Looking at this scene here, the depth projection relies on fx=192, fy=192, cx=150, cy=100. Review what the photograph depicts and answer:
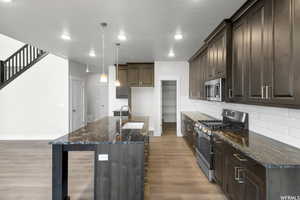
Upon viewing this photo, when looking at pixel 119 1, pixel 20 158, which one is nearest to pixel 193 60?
pixel 119 1

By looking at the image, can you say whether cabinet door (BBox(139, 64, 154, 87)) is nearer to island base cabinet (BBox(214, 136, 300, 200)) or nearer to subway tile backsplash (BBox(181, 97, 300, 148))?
subway tile backsplash (BBox(181, 97, 300, 148))

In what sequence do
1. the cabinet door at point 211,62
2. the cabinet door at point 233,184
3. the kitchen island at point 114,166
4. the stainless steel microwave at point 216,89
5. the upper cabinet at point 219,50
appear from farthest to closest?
1. the cabinet door at point 211,62
2. the stainless steel microwave at point 216,89
3. the upper cabinet at point 219,50
4. the kitchen island at point 114,166
5. the cabinet door at point 233,184

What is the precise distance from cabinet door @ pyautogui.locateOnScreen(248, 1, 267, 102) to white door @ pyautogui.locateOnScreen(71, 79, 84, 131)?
5853 millimetres

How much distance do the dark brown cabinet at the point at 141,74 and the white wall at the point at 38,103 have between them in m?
2.12

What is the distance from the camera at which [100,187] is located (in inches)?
91.0

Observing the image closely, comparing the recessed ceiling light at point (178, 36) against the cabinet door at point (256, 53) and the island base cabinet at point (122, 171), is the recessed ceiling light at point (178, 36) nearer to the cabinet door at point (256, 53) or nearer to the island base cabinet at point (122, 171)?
the cabinet door at point (256, 53)

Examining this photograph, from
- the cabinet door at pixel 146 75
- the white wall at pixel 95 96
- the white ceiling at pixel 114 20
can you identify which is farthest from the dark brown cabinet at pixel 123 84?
the white wall at pixel 95 96

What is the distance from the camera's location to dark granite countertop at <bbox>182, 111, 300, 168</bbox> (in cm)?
157

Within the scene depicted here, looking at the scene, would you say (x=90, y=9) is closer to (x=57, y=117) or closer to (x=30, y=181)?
(x=30, y=181)

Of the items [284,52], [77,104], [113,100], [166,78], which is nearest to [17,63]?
[77,104]

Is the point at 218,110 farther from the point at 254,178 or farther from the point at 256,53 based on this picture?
the point at 254,178

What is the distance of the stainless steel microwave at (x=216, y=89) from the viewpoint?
3135mm

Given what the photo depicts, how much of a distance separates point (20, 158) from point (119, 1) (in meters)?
4.10

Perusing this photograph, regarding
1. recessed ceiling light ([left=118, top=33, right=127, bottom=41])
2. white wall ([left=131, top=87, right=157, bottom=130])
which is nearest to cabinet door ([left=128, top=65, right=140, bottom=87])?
white wall ([left=131, top=87, right=157, bottom=130])
